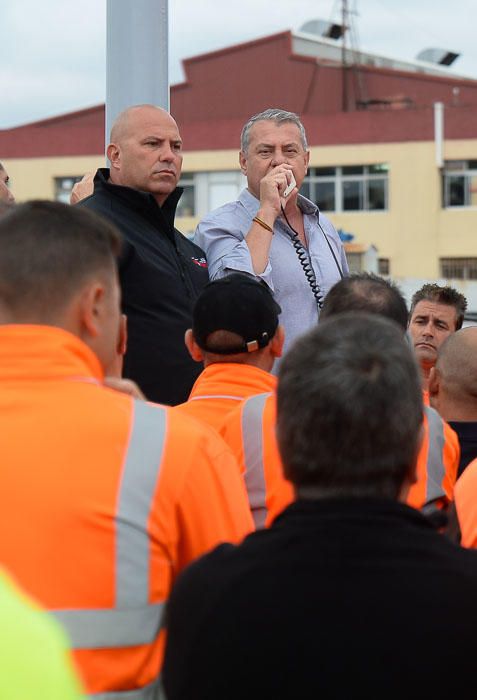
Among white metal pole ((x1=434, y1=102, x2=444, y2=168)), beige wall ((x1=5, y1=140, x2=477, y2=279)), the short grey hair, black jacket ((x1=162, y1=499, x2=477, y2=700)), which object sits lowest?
black jacket ((x1=162, y1=499, x2=477, y2=700))

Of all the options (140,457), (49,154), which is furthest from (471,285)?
(140,457)

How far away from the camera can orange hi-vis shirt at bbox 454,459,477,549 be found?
275 cm

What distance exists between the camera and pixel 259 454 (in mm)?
2998

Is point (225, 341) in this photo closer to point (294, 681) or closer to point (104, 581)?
point (104, 581)

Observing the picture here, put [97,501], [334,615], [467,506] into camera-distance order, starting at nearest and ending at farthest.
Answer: [334,615], [97,501], [467,506]

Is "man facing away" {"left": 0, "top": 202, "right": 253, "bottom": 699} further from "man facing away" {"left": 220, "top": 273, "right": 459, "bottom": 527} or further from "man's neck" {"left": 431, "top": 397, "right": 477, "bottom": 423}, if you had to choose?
"man's neck" {"left": 431, "top": 397, "right": 477, "bottom": 423}

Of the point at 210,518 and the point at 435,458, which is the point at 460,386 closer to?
the point at 435,458

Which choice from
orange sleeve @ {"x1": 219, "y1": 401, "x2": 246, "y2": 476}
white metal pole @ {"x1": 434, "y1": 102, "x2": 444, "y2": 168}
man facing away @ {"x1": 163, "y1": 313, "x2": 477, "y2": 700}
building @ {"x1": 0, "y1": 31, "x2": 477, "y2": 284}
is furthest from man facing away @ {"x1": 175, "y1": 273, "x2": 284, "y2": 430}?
white metal pole @ {"x1": 434, "y1": 102, "x2": 444, "y2": 168}

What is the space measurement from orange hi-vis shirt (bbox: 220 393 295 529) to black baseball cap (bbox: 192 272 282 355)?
1.05 ft

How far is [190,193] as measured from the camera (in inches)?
1553

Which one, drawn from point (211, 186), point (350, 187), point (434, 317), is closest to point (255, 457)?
point (434, 317)

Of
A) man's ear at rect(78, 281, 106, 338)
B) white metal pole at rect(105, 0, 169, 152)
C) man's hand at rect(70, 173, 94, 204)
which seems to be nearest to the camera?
man's ear at rect(78, 281, 106, 338)

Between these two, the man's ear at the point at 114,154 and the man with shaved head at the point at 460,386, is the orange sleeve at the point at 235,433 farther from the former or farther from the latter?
the man's ear at the point at 114,154

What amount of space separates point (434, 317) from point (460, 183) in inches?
1274
